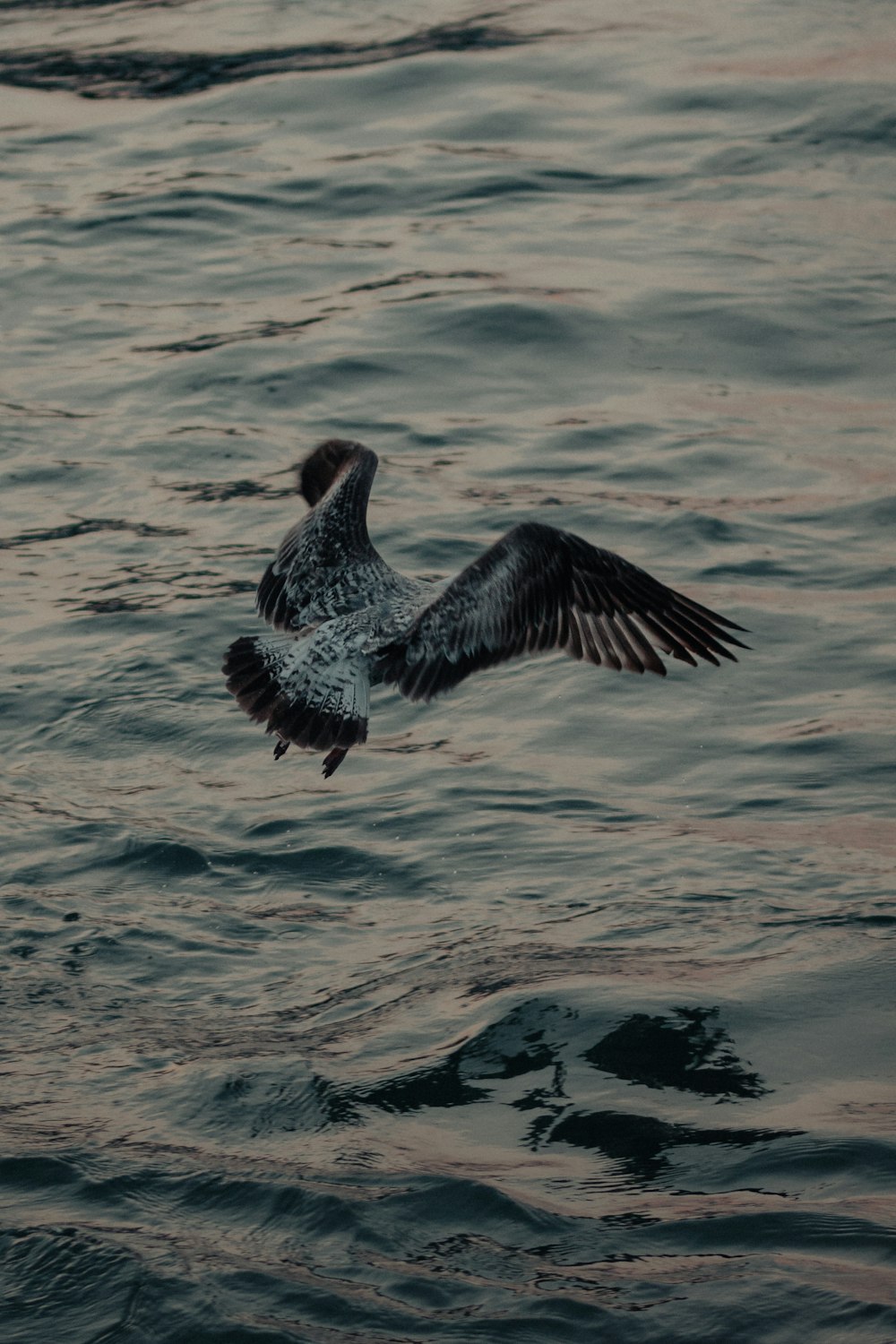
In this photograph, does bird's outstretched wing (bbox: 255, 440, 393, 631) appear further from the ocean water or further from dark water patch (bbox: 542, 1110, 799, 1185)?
dark water patch (bbox: 542, 1110, 799, 1185)

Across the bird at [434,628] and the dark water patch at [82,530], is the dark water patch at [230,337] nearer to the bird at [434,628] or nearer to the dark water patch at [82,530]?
the dark water patch at [82,530]

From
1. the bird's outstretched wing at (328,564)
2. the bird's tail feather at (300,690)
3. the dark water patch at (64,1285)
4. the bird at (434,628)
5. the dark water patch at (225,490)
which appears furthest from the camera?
the dark water patch at (225,490)

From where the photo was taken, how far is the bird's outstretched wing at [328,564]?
24.6 feet

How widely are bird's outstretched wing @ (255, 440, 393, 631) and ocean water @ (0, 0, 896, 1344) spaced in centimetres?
96

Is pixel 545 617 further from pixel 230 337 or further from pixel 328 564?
pixel 230 337

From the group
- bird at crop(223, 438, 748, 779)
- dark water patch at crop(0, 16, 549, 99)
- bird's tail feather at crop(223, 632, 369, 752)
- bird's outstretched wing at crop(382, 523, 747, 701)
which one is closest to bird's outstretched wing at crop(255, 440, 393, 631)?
bird at crop(223, 438, 748, 779)

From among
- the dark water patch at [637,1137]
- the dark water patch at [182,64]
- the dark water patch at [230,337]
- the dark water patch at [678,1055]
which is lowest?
the dark water patch at [637,1137]

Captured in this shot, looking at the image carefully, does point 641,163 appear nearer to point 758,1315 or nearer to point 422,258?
point 422,258

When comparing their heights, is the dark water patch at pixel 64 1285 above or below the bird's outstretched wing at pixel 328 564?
below

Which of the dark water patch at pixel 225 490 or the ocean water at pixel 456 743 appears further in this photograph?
the dark water patch at pixel 225 490

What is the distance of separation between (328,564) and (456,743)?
1.30 meters

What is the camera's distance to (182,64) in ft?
55.1

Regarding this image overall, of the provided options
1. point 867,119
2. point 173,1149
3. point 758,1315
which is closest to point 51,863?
point 173,1149

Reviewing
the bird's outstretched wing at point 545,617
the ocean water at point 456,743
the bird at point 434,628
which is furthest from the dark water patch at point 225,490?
the bird's outstretched wing at point 545,617
